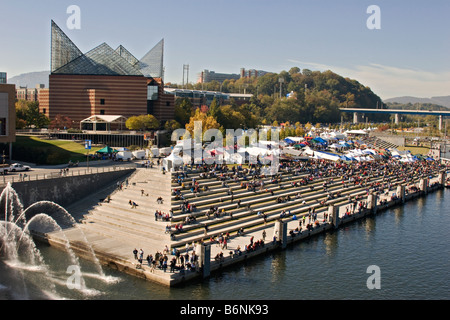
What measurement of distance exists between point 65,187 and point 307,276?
990 inches

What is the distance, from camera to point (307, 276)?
105 feet

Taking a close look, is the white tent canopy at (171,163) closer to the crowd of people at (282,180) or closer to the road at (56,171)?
the crowd of people at (282,180)

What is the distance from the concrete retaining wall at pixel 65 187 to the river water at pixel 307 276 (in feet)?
23.1

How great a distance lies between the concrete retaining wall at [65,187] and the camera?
40.5m

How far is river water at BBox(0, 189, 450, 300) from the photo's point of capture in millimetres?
27906

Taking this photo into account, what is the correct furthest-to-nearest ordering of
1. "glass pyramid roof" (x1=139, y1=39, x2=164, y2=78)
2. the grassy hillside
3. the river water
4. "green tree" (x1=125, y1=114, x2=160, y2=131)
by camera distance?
"glass pyramid roof" (x1=139, y1=39, x2=164, y2=78) < "green tree" (x1=125, y1=114, x2=160, y2=131) < the grassy hillside < the river water

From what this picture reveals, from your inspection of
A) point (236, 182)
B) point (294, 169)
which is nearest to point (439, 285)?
point (236, 182)

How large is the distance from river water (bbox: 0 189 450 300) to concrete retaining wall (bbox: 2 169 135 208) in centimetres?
703

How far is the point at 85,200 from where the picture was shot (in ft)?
147

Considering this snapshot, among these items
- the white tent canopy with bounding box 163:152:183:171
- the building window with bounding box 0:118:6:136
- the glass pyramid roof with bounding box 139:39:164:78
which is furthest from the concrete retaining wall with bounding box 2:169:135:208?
the glass pyramid roof with bounding box 139:39:164:78

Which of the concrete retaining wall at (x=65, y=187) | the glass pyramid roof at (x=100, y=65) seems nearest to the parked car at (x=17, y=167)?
the concrete retaining wall at (x=65, y=187)

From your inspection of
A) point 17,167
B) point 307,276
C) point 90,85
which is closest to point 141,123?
point 90,85

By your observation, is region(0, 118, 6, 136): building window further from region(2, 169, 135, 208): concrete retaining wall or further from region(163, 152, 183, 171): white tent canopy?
region(163, 152, 183, 171): white tent canopy
